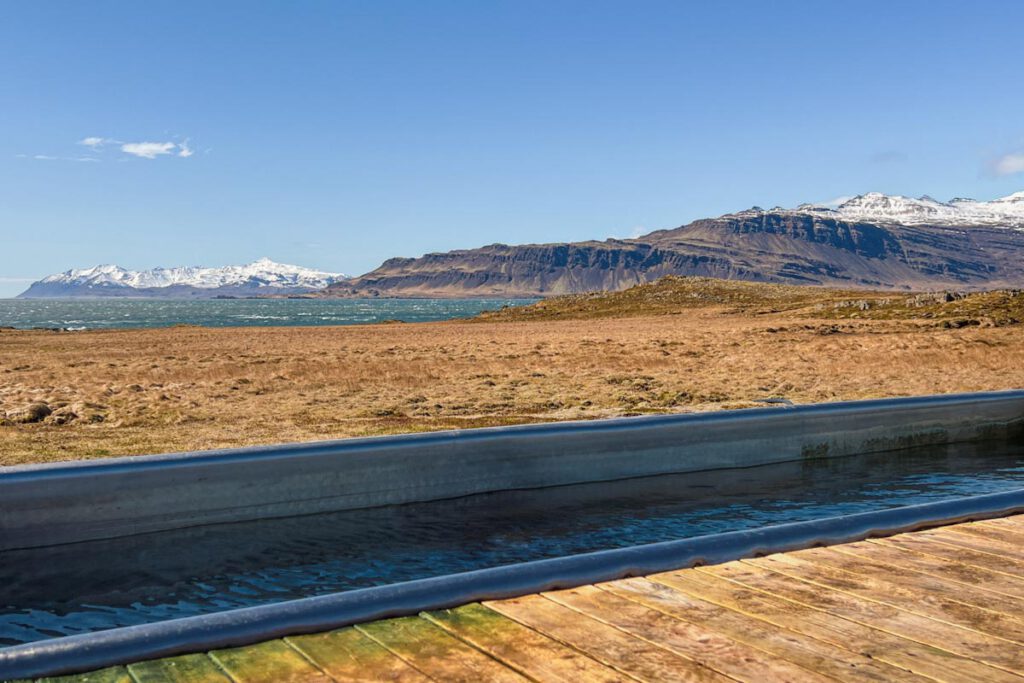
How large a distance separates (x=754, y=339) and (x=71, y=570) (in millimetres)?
26629

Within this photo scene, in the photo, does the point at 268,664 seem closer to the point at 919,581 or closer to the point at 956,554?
the point at 919,581

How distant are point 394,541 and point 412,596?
12.8ft

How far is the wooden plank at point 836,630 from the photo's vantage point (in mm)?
3264

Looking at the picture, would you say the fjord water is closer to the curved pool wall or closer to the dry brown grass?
the curved pool wall

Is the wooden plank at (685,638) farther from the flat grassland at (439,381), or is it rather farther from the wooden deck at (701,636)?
the flat grassland at (439,381)

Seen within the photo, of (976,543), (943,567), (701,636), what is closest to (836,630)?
(701,636)

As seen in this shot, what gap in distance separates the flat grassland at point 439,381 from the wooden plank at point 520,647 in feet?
25.7

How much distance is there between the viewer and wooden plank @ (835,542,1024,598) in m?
4.28

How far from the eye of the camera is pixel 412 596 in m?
3.87

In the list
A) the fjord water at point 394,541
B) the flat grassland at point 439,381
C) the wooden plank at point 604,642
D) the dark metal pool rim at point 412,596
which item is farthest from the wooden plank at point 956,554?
the flat grassland at point 439,381

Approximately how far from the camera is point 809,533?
5.02 m

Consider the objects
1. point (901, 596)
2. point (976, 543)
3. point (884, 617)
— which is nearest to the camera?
point (884, 617)

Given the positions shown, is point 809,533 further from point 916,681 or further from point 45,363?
point 45,363

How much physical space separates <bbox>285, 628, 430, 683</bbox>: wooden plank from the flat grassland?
780 centimetres
